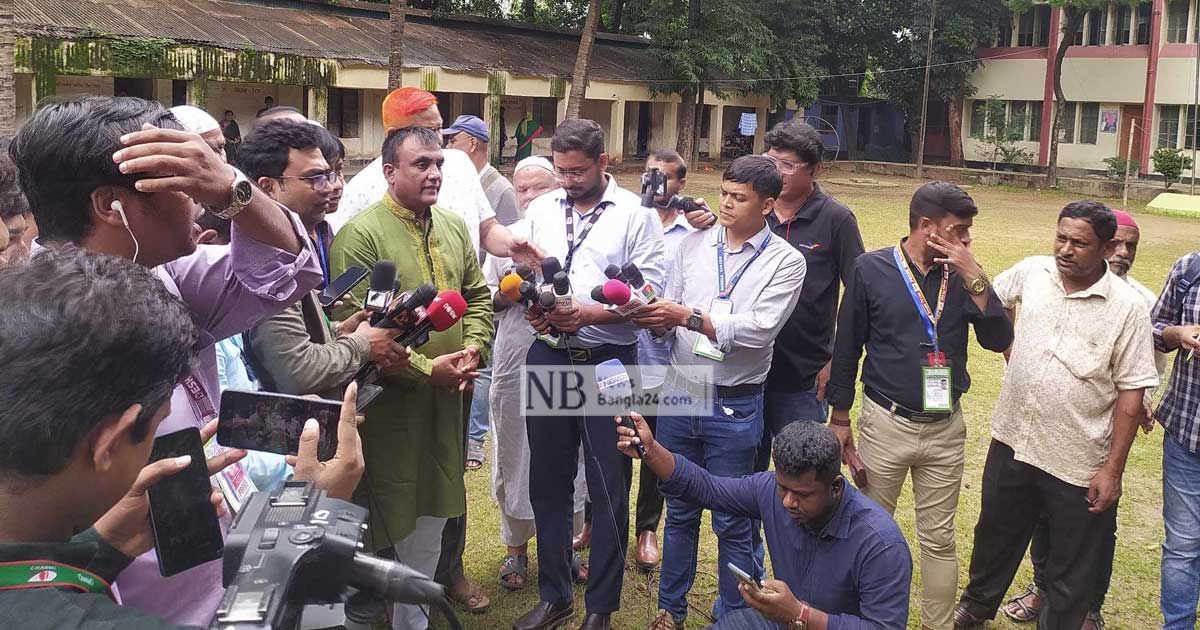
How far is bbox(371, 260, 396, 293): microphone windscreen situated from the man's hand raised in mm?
1584

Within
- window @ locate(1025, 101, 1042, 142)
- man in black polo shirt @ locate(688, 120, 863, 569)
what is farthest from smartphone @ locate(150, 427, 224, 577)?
window @ locate(1025, 101, 1042, 142)

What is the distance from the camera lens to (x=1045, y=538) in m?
4.66

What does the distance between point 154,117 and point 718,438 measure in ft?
9.46

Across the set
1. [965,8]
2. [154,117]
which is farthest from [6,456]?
[965,8]

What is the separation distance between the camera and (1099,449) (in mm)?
4066

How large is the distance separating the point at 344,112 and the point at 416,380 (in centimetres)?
2414

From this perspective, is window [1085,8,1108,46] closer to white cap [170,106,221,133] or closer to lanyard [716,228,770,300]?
lanyard [716,228,770,300]

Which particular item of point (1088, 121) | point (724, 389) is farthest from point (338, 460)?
point (1088, 121)

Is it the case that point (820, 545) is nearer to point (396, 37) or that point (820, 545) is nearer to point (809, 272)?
point (809, 272)

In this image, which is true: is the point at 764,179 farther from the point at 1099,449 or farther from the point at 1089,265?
the point at 1099,449

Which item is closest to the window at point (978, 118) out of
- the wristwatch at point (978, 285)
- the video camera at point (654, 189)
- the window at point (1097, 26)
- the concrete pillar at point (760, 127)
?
the window at point (1097, 26)

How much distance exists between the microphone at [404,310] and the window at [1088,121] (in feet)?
112

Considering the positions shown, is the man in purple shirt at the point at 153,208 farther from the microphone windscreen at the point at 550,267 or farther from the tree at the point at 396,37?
the tree at the point at 396,37

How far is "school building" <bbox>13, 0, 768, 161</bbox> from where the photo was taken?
1831 centimetres
